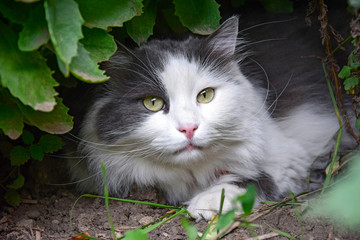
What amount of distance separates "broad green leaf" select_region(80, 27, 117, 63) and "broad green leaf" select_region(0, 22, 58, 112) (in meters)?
0.21

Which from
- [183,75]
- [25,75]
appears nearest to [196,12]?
[183,75]

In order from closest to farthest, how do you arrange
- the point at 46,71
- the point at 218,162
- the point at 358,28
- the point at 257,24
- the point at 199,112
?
1. the point at 46,71
2. the point at 358,28
3. the point at 199,112
4. the point at 218,162
5. the point at 257,24

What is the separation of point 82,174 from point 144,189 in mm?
430

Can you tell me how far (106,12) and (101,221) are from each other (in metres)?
1.01

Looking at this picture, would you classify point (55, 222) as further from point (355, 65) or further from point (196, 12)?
point (355, 65)

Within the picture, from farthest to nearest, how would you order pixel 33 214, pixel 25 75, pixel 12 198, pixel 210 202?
1. pixel 12 198
2. pixel 33 214
3. pixel 210 202
4. pixel 25 75

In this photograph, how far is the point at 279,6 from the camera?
9.57 feet

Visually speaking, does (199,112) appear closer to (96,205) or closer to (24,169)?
(96,205)

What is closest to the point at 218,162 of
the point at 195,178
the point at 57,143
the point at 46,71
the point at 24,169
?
the point at 195,178

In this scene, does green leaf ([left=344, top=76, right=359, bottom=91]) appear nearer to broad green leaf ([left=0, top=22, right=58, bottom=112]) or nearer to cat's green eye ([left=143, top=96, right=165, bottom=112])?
cat's green eye ([left=143, top=96, right=165, bottom=112])

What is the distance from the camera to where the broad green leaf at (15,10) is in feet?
5.35

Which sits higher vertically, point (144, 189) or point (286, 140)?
point (286, 140)

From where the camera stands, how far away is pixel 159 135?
6.48 ft

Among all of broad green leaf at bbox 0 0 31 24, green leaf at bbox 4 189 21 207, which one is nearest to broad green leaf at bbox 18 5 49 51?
broad green leaf at bbox 0 0 31 24
